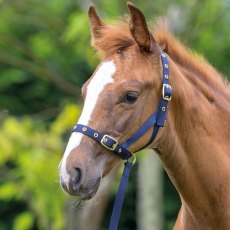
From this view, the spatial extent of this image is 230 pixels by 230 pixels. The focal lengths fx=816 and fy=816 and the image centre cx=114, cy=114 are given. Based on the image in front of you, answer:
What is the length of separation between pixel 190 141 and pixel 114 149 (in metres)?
0.55

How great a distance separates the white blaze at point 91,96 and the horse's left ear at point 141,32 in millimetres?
232

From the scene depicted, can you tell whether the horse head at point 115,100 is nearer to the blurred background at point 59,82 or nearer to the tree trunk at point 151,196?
the blurred background at point 59,82

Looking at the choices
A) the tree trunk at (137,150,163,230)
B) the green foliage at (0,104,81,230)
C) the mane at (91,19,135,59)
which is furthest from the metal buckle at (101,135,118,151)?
the tree trunk at (137,150,163,230)

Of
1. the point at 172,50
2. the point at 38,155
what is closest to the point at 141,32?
the point at 172,50

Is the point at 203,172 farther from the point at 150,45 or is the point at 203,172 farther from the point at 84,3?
the point at 84,3

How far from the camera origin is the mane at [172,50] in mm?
5070

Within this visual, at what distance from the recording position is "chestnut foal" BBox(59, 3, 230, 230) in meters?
4.72

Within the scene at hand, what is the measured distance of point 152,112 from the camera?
16.2 feet

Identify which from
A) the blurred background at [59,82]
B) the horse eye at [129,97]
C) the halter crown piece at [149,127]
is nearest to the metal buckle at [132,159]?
the halter crown piece at [149,127]

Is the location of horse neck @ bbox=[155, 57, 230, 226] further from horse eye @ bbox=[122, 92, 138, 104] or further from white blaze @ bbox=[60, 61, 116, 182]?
white blaze @ bbox=[60, 61, 116, 182]

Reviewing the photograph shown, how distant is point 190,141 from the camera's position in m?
5.08

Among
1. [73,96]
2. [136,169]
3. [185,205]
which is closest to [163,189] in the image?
[136,169]

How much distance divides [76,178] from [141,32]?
1007 mm

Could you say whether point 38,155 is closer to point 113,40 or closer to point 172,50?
point 172,50
